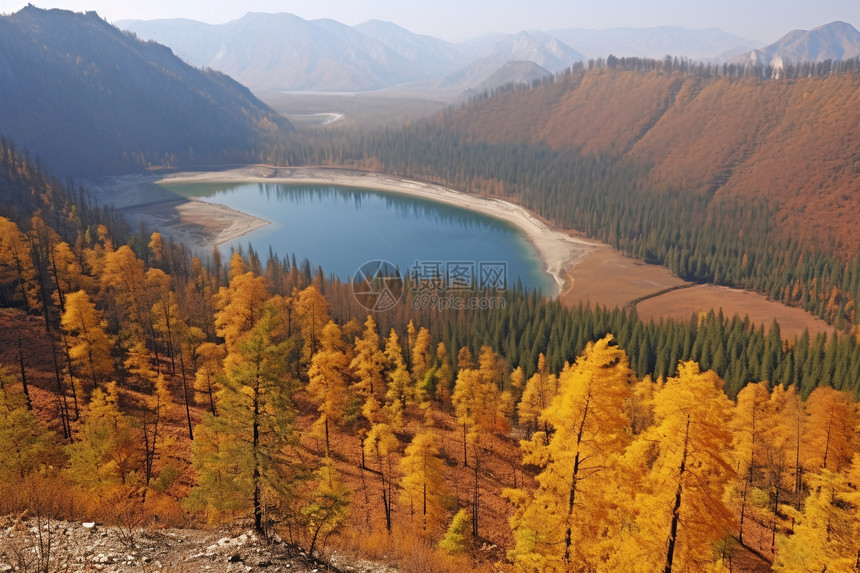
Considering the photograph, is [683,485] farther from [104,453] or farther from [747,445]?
[747,445]

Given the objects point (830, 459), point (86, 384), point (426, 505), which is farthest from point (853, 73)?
point (86, 384)

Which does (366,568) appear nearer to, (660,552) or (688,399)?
(660,552)

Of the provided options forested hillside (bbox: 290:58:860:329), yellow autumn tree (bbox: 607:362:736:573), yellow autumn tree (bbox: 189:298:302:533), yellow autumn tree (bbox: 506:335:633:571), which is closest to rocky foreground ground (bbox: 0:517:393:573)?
yellow autumn tree (bbox: 189:298:302:533)

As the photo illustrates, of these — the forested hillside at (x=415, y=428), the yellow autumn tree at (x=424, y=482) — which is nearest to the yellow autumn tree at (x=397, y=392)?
the forested hillside at (x=415, y=428)

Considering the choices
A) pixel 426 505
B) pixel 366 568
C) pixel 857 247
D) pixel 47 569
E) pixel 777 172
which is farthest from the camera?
pixel 777 172

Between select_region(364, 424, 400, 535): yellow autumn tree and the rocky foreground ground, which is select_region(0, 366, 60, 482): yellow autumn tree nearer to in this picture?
the rocky foreground ground

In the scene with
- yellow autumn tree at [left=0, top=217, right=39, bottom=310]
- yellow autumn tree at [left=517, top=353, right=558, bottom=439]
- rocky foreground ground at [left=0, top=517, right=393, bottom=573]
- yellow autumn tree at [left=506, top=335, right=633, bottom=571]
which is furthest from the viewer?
yellow autumn tree at [left=0, top=217, right=39, bottom=310]

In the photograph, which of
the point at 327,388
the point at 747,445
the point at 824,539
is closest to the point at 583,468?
the point at 824,539
